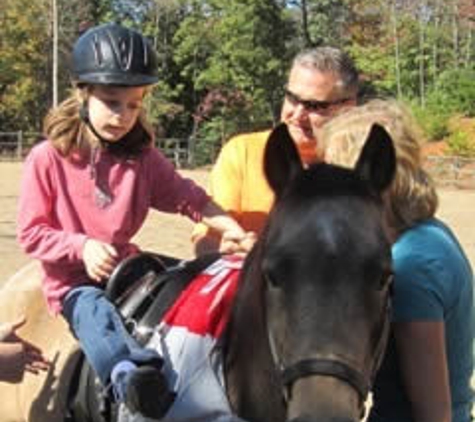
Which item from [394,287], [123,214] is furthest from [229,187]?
[394,287]

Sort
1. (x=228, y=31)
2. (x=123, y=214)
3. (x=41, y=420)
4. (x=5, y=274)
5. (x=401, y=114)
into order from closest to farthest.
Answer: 1. (x=401, y=114)
2. (x=123, y=214)
3. (x=41, y=420)
4. (x=5, y=274)
5. (x=228, y=31)

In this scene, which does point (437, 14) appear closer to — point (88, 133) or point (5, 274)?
point (5, 274)

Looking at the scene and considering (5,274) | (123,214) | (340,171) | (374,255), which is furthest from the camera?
(5,274)

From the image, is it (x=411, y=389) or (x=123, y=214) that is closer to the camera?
(x=411, y=389)

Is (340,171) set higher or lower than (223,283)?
higher

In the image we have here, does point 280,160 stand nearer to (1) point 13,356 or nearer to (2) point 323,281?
(2) point 323,281

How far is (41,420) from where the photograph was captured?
4.00 metres

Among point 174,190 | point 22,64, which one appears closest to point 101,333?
point 174,190

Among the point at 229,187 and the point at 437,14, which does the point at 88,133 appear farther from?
the point at 437,14

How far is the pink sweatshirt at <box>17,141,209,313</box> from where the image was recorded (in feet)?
11.6

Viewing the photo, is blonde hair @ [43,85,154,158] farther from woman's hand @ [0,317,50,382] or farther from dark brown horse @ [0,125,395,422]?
dark brown horse @ [0,125,395,422]

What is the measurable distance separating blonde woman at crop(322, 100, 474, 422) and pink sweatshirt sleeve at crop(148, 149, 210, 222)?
109cm

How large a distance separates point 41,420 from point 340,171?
2.17m

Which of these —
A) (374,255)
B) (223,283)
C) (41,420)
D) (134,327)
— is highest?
(374,255)
